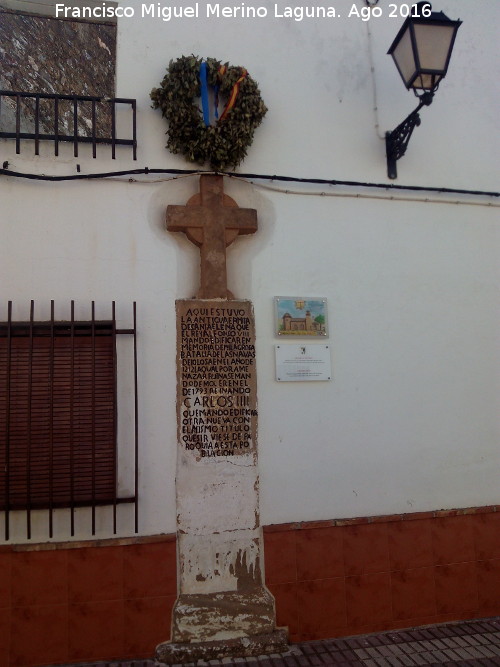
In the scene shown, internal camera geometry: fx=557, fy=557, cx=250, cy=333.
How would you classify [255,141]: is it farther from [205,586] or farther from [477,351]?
[205,586]

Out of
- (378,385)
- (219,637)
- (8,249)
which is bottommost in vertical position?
(219,637)

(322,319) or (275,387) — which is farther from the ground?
(322,319)

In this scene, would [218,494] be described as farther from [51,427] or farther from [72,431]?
[51,427]

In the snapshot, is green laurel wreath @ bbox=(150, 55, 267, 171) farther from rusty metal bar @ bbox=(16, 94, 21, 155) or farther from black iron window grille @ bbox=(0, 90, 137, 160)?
rusty metal bar @ bbox=(16, 94, 21, 155)

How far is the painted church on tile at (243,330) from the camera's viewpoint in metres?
3.76

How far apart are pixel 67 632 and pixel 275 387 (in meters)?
2.13

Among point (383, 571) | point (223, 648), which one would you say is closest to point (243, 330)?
point (383, 571)

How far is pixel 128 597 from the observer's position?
12.1 ft

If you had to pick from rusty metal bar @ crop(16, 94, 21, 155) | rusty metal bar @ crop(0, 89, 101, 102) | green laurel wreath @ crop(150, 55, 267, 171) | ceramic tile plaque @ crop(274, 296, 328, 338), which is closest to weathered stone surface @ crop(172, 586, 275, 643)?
ceramic tile plaque @ crop(274, 296, 328, 338)

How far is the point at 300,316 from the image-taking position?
4.23 m

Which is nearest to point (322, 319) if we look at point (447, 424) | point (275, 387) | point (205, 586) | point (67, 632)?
point (275, 387)

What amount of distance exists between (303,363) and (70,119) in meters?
2.57

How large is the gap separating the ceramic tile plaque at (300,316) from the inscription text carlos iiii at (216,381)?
0.27 m

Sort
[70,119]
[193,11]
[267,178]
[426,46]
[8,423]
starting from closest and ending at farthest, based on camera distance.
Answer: [8,423] < [426,46] < [70,119] < [267,178] < [193,11]
